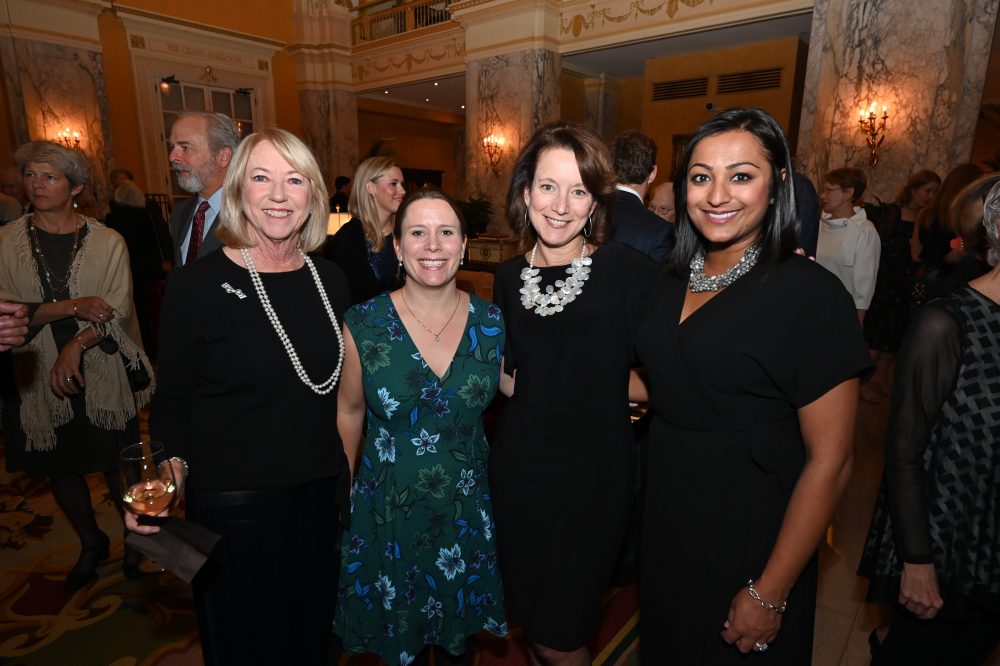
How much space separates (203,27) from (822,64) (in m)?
12.2

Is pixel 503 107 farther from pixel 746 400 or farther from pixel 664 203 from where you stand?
pixel 746 400

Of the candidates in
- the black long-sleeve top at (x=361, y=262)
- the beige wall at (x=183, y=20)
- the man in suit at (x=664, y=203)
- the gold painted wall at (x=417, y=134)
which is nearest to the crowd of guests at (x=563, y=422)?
the black long-sleeve top at (x=361, y=262)

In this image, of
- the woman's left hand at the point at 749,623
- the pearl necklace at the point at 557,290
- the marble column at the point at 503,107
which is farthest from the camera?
the marble column at the point at 503,107

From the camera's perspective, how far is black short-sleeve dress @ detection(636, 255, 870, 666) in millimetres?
1231

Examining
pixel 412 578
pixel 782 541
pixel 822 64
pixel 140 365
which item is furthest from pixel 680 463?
pixel 822 64

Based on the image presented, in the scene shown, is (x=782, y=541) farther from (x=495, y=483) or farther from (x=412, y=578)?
(x=412, y=578)

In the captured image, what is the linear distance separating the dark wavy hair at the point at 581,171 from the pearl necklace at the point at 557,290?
14 centimetres

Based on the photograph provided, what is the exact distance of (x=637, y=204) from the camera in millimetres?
2723

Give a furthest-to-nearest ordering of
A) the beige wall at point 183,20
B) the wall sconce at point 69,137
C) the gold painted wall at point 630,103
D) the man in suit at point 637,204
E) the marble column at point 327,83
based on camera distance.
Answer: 1. the marble column at point 327,83
2. the gold painted wall at point 630,103
3. the beige wall at point 183,20
4. the wall sconce at point 69,137
5. the man in suit at point 637,204

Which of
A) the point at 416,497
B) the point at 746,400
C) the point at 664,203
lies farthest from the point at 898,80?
the point at 416,497

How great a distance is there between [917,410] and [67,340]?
10.8 ft

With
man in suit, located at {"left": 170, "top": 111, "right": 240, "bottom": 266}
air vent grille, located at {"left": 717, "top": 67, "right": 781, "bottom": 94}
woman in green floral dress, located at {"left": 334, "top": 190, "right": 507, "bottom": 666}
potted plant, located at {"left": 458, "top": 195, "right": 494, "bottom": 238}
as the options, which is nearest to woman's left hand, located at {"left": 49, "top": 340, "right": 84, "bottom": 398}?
man in suit, located at {"left": 170, "top": 111, "right": 240, "bottom": 266}

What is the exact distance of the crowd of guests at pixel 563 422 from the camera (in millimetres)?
1316

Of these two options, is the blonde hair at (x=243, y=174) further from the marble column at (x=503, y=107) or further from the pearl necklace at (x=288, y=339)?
the marble column at (x=503, y=107)
